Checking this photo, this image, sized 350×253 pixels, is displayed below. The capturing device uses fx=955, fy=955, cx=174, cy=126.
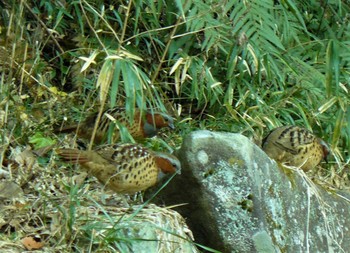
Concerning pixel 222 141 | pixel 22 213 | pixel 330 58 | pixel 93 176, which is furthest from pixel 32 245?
pixel 330 58

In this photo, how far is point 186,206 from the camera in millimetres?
6008

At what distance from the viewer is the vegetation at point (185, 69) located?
24.0 ft

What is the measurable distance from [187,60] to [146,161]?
170 cm

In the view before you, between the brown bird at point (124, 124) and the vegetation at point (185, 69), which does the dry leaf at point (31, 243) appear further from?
the brown bird at point (124, 124)

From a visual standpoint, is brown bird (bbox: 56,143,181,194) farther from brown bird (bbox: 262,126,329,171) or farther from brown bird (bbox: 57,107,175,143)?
brown bird (bbox: 262,126,329,171)

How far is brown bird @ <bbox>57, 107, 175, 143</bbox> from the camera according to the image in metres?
6.92

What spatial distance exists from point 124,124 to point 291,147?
1.24 m

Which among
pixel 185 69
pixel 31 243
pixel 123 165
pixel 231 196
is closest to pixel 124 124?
pixel 185 69

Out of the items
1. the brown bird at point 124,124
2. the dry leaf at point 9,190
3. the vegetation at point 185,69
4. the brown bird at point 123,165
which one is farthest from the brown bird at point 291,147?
the dry leaf at point 9,190

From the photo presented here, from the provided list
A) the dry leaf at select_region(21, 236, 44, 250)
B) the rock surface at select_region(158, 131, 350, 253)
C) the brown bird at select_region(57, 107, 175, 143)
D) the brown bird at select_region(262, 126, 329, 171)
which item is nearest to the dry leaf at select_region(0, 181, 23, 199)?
the dry leaf at select_region(21, 236, 44, 250)

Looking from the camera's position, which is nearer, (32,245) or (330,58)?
(32,245)

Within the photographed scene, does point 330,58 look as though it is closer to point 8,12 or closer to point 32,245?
point 32,245

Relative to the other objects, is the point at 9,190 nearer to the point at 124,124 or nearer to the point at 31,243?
the point at 31,243

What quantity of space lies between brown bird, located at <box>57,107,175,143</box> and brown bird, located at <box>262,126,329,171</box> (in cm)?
79
